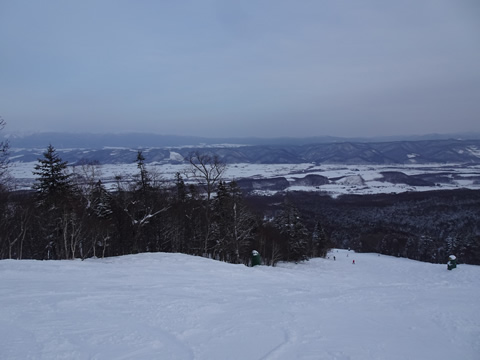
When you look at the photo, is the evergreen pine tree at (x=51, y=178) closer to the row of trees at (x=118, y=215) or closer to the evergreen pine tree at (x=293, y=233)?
the row of trees at (x=118, y=215)

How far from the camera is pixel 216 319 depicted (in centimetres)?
625

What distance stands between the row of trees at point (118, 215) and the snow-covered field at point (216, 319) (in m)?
9.18

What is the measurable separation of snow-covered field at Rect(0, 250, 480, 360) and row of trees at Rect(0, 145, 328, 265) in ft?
30.1

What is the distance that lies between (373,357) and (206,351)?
2620 millimetres

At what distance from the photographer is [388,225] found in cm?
8481

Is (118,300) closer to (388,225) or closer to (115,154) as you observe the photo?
(388,225)

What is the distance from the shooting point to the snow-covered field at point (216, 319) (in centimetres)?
481

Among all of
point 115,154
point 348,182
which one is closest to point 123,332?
point 348,182

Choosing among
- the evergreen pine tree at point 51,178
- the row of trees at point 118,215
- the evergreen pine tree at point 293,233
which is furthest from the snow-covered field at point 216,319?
the evergreen pine tree at point 293,233

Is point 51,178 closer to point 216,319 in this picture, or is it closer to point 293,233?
point 216,319

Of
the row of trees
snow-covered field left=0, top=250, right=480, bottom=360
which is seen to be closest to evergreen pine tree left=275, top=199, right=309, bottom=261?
the row of trees

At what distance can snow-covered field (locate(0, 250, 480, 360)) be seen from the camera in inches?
189

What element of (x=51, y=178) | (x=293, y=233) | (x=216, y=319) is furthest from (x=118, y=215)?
(x=216, y=319)

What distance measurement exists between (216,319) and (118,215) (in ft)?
61.4
